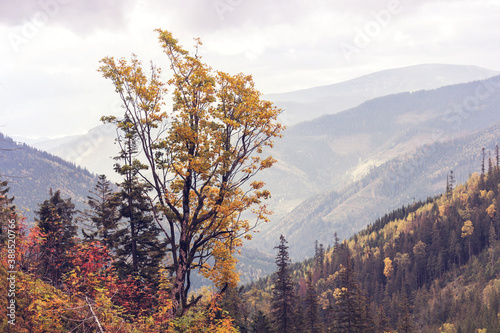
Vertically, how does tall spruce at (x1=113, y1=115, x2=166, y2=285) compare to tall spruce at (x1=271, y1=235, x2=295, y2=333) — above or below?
above

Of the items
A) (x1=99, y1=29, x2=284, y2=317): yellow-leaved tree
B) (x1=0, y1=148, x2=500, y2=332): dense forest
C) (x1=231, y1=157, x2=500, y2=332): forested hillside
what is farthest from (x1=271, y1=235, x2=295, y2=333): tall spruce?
(x1=231, y1=157, x2=500, y2=332): forested hillside

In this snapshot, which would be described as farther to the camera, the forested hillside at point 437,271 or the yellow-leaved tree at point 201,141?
the forested hillside at point 437,271

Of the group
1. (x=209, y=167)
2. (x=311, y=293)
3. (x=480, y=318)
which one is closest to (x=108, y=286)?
(x=209, y=167)

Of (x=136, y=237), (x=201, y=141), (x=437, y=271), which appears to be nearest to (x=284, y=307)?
(x=136, y=237)

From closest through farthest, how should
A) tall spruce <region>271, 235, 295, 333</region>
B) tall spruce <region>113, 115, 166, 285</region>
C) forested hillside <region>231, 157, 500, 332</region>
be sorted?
tall spruce <region>113, 115, 166, 285</region>
tall spruce <region>271, 235, 295, 333</region>
forested hillside <region>231, 157, 500, 332</region>

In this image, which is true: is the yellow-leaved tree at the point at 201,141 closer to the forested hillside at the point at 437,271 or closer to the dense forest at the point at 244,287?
the dense forest at the point at 244,287

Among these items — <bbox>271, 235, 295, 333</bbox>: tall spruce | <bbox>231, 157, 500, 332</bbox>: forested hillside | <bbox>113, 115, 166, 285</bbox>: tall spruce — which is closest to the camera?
<bbox>113, 115, 166, 285</bbox>: tall spruce

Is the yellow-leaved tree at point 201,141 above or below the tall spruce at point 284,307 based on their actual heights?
above

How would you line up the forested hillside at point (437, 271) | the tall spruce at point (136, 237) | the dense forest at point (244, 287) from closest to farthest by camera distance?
the dense forest at point (244, 287) → the tall spruce at point (136, 237) → the forested hillside at point (437, 271)

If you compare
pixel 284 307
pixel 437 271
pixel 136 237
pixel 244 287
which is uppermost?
pixel 136 237

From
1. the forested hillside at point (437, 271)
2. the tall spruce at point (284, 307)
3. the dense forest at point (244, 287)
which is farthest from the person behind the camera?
the forested hillside at point (437, 271)

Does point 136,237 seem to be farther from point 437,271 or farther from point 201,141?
point 437,271

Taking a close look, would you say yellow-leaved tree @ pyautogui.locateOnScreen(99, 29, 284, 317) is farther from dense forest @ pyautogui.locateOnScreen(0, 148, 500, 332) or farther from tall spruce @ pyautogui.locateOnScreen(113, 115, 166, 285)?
tall spruce @ pyautogui.locateOnScreen(113, 115, 166, 285)

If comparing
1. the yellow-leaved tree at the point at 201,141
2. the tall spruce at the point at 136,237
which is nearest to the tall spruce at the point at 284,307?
the tall spruce at the point at 136,237
